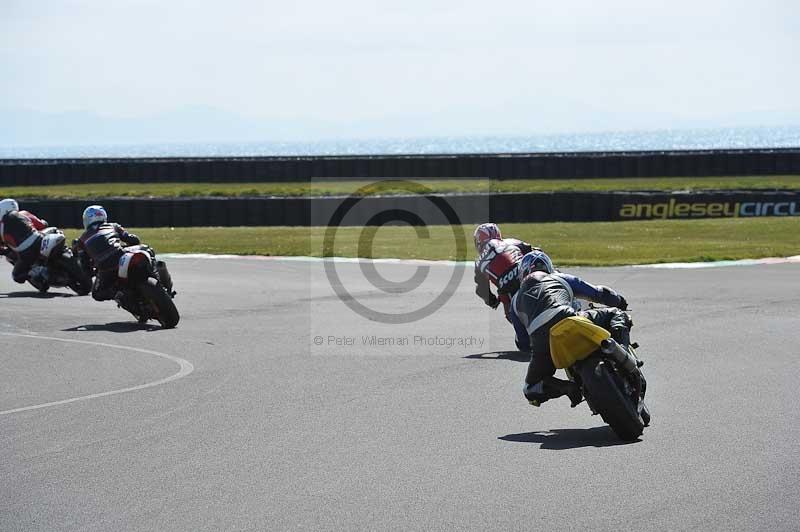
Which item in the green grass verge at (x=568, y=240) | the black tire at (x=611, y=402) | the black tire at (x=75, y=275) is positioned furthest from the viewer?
the green grass verge at (x=568, y=240)

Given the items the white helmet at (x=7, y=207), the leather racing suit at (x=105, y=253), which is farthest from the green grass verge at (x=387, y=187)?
the leather racing suit at (x=105, y=253)

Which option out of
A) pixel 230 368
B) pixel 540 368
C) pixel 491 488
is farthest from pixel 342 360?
pixel 491 488

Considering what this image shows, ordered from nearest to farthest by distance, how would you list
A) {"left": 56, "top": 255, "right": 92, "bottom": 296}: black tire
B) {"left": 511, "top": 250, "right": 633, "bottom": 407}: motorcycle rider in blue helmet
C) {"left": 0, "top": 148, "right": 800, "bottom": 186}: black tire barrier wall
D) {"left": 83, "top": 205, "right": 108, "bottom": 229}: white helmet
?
{"left": 511, "top": 250, "right": 633, "bottom": 407}: motorcycle rider in blue helmet → {"left": 83, "top": 205, "right": 108, "bottom": 229}: white helmet → {"left": 56, "top": 255, "right": 92, "bottom": 296}: black tire → {"left": 0, "top": 148, "right": 800, "bottom": 186}: black tire barrier wall

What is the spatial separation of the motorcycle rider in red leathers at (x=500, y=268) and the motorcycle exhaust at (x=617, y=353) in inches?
153

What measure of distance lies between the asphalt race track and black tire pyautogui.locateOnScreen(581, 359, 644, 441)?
0.49ft

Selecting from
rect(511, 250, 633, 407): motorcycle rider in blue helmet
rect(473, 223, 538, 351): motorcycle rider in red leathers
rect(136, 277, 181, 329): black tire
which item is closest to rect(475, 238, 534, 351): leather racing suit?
rect(473, 223, 538, 351): motorcycle rider in red leathers

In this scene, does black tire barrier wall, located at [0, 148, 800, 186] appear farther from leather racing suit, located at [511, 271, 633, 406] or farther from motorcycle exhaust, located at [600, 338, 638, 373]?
motorcycle exhaust, located at [600, 338, 638, 373]

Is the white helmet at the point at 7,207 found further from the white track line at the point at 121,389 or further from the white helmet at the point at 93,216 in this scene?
the white track line at the point at 121,389

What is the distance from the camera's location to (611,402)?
7.44 meters

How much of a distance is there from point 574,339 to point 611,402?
49cm

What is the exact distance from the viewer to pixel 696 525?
5500 mm

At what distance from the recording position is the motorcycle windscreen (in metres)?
7.61

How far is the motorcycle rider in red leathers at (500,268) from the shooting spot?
38.7ft

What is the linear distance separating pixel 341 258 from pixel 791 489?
57.0 feet
